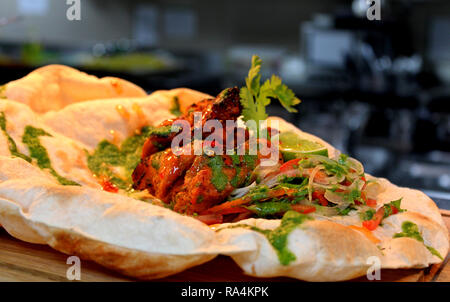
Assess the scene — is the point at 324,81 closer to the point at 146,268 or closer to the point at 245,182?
the point at 245,182

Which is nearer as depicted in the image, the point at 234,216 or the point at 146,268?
the point at 146,268

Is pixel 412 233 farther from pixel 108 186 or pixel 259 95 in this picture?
pixel 108 186

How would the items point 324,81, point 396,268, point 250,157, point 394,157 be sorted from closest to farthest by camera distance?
1. point 396,268
2. point 250,157
3. point 394,157
4. point 324,81

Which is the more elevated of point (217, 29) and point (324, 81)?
point (217, 29)

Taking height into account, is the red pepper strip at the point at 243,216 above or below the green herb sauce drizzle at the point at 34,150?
below

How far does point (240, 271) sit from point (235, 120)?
1088 mm

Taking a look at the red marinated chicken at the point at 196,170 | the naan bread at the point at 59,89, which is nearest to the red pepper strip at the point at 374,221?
the red marinated chicken at the point at 196,170

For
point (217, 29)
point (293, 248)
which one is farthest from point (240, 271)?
point (217, 29)

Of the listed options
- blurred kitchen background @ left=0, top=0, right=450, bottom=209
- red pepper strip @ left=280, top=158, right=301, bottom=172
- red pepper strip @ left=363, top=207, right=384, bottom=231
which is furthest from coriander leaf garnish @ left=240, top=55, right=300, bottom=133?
blurred kitchen background @ left=0, top=0, right=450, bottom=209

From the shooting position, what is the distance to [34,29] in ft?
42.3

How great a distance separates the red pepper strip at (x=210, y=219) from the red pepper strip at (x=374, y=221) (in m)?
0.70

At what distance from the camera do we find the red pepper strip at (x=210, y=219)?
241 centimetres

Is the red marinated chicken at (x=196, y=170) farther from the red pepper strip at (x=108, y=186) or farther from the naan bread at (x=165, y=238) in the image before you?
the naan bread at (x=165, y=238)

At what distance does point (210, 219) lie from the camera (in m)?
2.43
